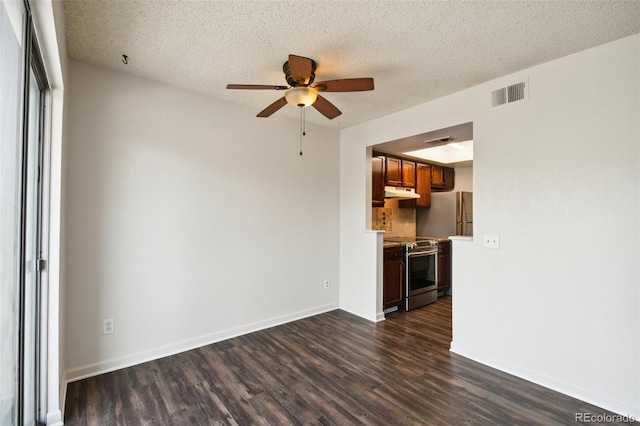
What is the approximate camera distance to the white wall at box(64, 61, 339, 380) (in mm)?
2541

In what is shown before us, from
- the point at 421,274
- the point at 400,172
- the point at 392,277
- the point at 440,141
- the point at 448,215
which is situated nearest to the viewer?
the point at 440,141

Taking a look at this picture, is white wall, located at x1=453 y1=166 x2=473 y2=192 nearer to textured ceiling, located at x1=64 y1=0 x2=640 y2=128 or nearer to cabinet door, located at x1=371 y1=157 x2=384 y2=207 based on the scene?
cabinet door, located at x1=371 y1=157 x2=384 y2=207

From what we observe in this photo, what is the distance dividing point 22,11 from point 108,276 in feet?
6.65

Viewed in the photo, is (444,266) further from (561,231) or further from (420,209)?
A: (561,231)

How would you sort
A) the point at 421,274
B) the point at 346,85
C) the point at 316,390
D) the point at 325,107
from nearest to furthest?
Answer: 1. the point at 346,85
2. the point at 316,390
3. the point at 325,107
4. the point at 421,274

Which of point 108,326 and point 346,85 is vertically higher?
point 346,85

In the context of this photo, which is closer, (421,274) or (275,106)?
(275,106)

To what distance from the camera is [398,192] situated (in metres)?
4.68

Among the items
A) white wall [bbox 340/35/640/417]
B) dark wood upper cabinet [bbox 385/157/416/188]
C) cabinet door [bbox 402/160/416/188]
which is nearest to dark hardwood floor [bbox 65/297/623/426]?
white wall [bbox 340/35/640/417]

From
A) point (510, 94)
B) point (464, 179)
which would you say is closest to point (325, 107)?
point (510, 94)

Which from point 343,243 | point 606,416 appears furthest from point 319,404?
point 343,243

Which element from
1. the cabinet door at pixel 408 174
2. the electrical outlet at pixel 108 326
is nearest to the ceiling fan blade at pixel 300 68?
the electrical outlet at pixel 108 326

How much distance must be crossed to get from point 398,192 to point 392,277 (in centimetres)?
133

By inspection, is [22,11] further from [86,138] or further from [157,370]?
[157,370]
